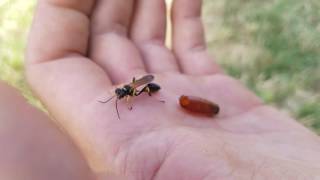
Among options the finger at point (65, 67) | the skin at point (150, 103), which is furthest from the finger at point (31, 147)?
the finger at point (65, 67)

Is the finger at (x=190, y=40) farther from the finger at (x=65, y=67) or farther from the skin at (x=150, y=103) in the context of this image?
the finger at (x=65, y=67)

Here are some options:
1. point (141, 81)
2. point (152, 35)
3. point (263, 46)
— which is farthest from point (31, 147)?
point (263, 46)

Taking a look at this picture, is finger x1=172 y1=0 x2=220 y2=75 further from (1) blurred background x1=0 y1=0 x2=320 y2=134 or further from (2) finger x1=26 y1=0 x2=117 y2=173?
(1) blurred background x1=0 y1=0 x2=320 y2=134

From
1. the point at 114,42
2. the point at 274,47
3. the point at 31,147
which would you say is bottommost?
the point at 274,47

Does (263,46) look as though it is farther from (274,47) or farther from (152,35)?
(152,35)

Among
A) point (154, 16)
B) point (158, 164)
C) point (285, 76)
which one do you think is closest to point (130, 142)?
point (158, 164)

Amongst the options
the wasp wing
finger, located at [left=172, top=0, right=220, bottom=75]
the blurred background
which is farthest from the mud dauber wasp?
the blurred background
